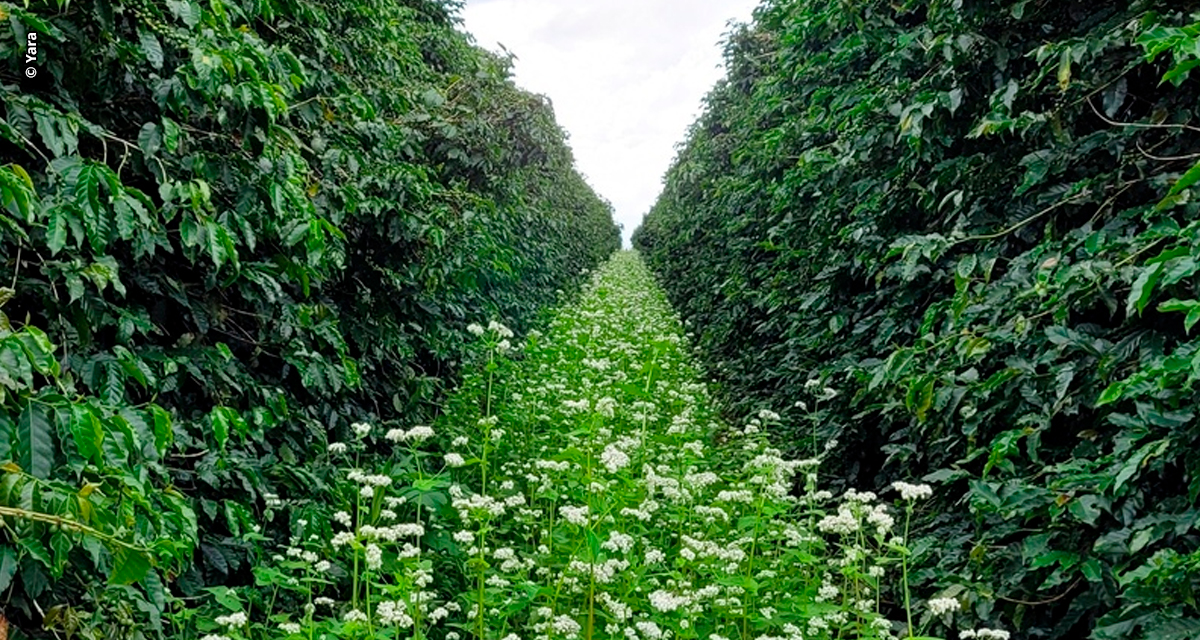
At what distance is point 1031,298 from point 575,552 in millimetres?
1814

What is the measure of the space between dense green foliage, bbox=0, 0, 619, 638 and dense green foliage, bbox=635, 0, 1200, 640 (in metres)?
2.37

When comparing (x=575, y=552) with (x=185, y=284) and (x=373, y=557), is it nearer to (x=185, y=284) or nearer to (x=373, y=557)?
(x=373, y=557)

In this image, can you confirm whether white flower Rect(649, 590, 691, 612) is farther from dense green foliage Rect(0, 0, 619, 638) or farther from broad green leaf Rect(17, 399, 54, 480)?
broad green leaf Rect(17, 399, 54, 480)

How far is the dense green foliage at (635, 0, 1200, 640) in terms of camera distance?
6.59 feet

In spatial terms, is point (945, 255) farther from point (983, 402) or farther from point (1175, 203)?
point (1175, 203)

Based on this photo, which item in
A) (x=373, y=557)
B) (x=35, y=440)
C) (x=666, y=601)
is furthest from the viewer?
(x=666, y=601)

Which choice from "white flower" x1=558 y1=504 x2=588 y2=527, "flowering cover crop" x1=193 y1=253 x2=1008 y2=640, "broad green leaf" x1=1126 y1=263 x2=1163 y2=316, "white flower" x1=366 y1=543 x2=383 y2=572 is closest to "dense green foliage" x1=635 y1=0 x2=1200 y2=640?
"broad green leaf" x1=1126 y1=263 x2=1163 y2=316

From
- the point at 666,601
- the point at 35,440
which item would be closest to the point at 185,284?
the point at 35,440

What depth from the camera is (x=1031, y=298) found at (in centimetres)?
255

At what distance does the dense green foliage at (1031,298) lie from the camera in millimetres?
2008

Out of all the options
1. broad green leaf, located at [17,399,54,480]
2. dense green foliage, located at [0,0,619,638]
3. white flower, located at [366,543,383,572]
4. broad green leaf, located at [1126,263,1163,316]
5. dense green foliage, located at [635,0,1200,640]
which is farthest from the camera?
white flower, located at [366,543,383,572]

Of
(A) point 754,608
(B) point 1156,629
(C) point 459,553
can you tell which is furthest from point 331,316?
(B) point 1156,629

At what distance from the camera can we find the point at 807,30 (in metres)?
5.12

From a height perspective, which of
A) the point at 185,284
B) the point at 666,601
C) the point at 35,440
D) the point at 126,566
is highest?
the point at 185,284
